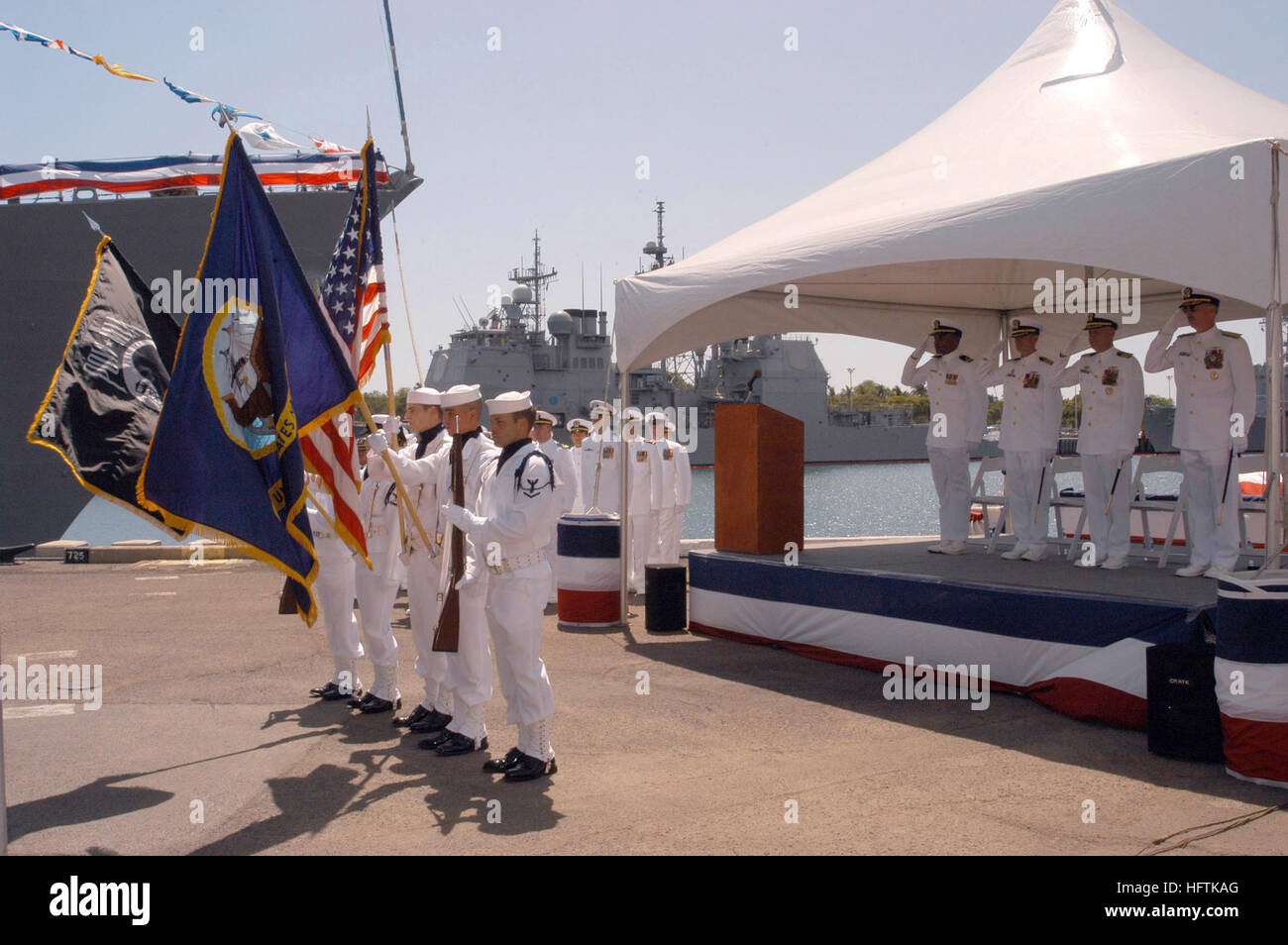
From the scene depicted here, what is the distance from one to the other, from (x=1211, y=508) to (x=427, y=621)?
17.7 ft

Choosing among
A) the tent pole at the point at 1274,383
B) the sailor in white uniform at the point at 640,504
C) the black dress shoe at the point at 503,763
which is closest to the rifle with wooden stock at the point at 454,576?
the black dress shoe at the point at 503,763

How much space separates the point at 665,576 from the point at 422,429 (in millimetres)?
3401

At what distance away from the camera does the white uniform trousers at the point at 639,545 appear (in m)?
11.3

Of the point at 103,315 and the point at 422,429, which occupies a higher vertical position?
the point at 103,315

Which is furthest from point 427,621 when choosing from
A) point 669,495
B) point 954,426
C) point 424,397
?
point 669,495

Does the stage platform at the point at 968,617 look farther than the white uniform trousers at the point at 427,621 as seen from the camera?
No

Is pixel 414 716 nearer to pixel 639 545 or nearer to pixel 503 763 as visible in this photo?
pixel 503 763

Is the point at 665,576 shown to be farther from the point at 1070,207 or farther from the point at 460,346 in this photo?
the point at 460,346

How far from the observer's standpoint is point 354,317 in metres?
5.64

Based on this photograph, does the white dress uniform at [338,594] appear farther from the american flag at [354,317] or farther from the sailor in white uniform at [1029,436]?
the sailor in white uniform at [1029,436]

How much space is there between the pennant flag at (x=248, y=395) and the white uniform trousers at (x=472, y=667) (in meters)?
0.93

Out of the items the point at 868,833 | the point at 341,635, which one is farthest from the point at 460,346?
the point at 868,833

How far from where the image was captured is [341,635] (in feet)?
21.7

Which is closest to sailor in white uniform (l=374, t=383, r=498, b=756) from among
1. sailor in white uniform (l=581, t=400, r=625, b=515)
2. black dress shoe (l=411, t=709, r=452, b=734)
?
black dress shoe (l=411, t=709, r=452, b=734)
